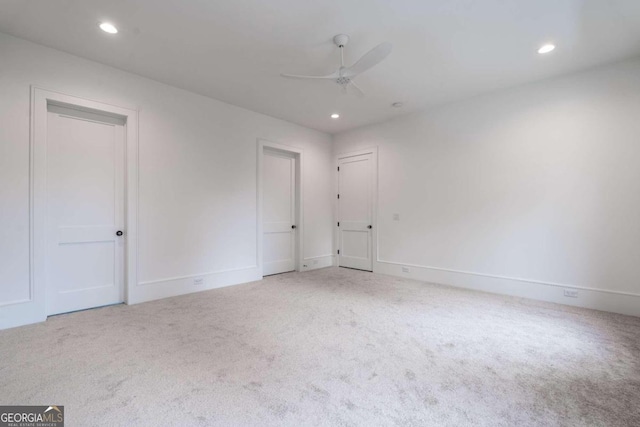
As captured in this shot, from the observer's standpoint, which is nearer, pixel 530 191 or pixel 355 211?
pixel 530 191

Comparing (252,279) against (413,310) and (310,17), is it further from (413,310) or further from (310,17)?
(310,17)

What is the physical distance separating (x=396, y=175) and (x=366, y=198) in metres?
0.77

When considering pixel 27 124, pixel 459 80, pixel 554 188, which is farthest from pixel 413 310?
pixel 27 124

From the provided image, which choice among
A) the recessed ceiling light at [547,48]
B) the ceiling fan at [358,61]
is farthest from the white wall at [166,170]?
the recessed ceiling light at [547,48]

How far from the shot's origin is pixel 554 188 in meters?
3.69

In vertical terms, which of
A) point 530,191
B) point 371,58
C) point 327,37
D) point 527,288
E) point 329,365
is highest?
point 327,37

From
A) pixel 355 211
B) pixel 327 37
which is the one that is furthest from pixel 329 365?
pixel 355 211

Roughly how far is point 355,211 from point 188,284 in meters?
3.35

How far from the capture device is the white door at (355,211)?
5680 millimetres

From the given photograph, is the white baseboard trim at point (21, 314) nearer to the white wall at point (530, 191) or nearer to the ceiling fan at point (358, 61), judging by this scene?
the ceiling fan at point (358, 61)

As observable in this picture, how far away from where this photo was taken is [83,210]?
3361mm

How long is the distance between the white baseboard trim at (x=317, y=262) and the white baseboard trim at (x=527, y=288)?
1354 mm

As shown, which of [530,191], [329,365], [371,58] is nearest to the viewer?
[329,365]

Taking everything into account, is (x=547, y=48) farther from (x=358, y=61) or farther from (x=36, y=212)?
(x=36, y=212)
